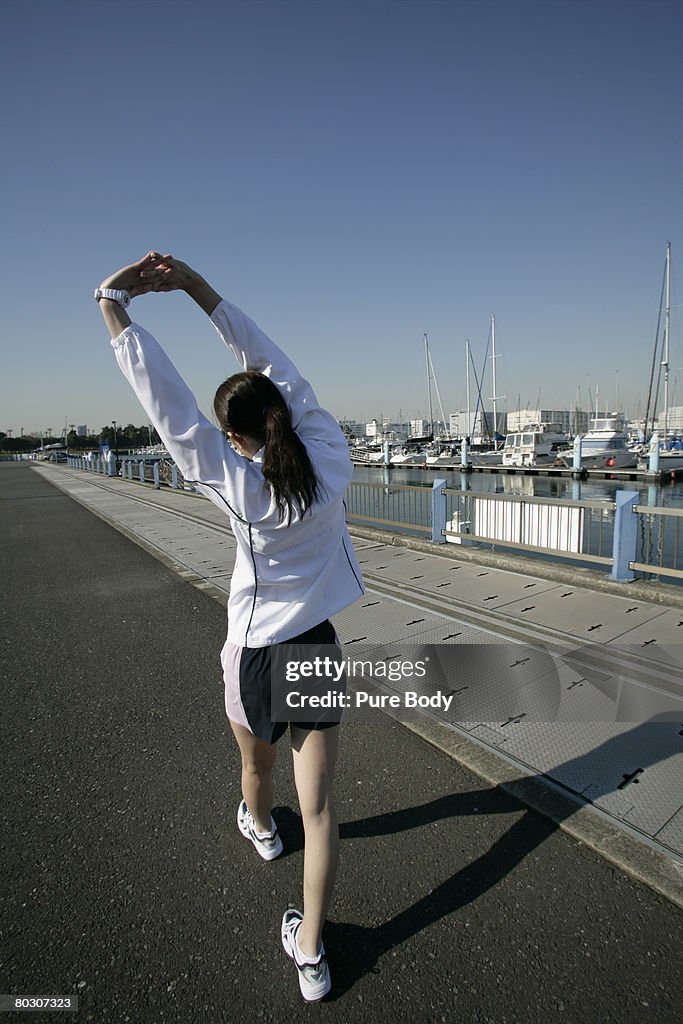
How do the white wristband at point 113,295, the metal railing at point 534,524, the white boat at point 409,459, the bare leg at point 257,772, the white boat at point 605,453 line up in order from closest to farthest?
the white wristband at point 113,295 → the bare leg at point 257,772 → the metal railing at point 534,524 → the white boat at point 605,453 → the white boat at point 409,459

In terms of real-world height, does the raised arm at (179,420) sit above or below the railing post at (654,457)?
above

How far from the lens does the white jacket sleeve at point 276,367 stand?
1.78 m

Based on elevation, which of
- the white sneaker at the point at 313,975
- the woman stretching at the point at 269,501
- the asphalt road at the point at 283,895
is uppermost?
the woman stretching at the point at 269,501

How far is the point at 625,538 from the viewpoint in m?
5.97

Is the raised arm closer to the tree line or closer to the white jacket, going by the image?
the white jacket

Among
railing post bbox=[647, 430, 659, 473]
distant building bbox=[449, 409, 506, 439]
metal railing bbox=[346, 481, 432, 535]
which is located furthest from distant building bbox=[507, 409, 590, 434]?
metal railing bbox=[346, 481, 432, 535]

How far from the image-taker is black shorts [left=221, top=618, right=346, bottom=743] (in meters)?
1.76

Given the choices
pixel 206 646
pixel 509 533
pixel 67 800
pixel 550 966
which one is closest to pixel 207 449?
pixel 550 966

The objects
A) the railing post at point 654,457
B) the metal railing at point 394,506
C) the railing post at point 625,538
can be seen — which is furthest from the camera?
the railing post at point 654,457

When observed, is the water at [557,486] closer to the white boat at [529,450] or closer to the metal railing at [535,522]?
the white boat at [529,450]

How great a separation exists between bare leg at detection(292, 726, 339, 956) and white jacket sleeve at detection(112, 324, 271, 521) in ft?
2.72

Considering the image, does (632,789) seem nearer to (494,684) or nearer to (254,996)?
(494,684)

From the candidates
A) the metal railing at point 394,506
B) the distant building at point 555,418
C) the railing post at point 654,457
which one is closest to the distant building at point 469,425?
the distant building at point 555,418

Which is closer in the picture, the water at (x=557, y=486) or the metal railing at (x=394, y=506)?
the metal railing at (x=394, y=506)
